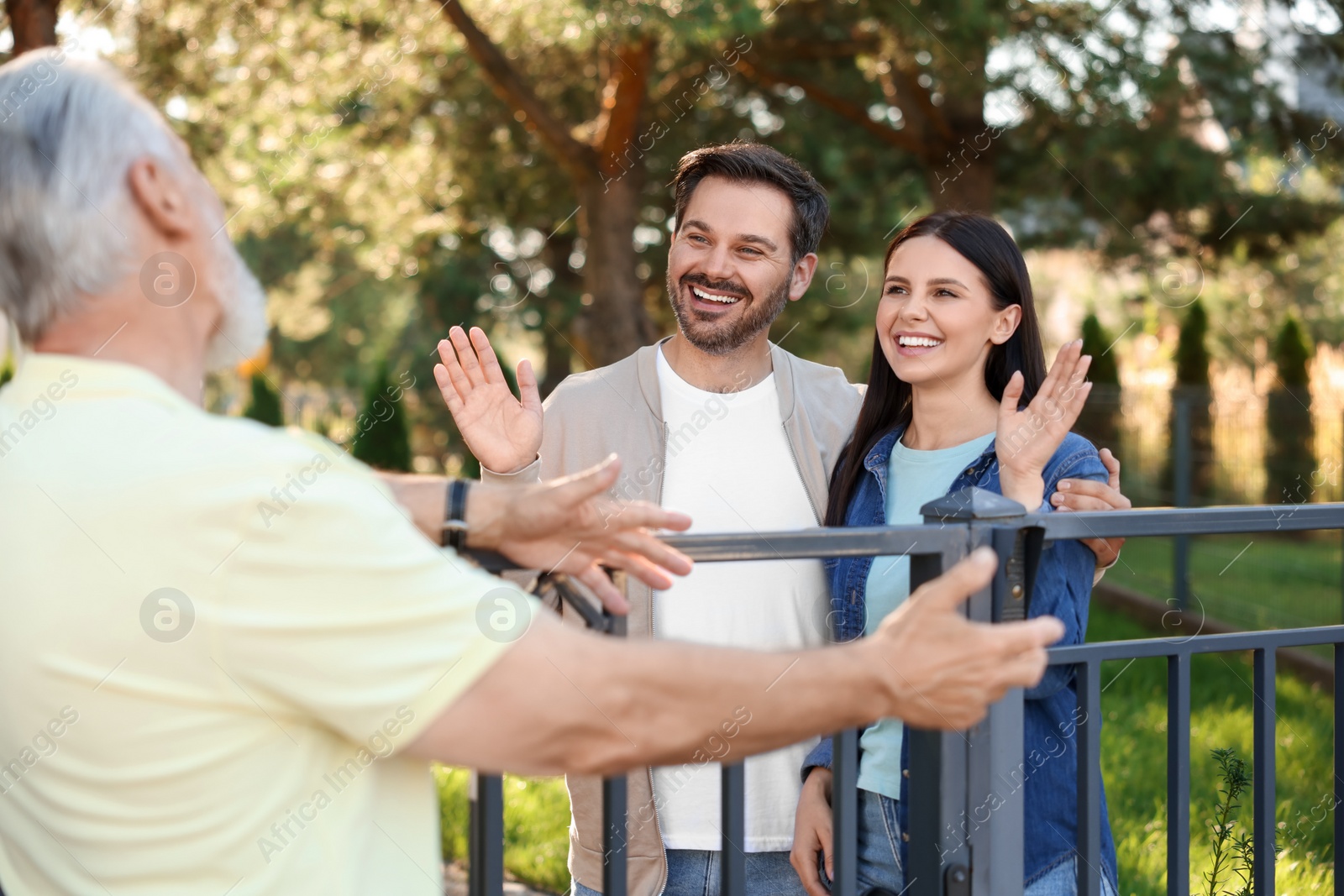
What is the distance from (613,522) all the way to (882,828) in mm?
998

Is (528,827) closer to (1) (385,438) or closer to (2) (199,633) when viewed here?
(2) (199,633)

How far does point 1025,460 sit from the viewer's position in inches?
87.1

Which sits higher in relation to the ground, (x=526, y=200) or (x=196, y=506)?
(x=526, y=200)

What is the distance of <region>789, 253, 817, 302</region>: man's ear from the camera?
3131 millimetres

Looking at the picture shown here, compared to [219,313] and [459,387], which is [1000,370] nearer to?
[459,387]

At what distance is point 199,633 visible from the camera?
114 cm

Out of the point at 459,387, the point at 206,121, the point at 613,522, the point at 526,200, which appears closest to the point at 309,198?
the point at 526,200

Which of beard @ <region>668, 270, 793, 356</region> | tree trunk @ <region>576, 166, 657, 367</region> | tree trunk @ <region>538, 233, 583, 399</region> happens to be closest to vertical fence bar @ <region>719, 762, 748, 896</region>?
beard @ <region>668, 270, 793, 356</region>

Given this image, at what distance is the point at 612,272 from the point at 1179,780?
8887mm

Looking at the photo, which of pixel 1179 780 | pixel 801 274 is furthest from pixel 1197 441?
pixel 1179 780

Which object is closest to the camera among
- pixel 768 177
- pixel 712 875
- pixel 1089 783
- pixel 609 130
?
pixel 1089 783

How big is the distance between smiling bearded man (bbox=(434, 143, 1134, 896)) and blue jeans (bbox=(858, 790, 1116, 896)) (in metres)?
0.33

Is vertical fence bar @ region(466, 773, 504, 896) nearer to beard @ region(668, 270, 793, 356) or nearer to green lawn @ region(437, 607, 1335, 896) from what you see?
beard @ region(668, 270, 793, 356)

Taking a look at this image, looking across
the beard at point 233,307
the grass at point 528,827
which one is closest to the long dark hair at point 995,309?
the beard at point 233,307
